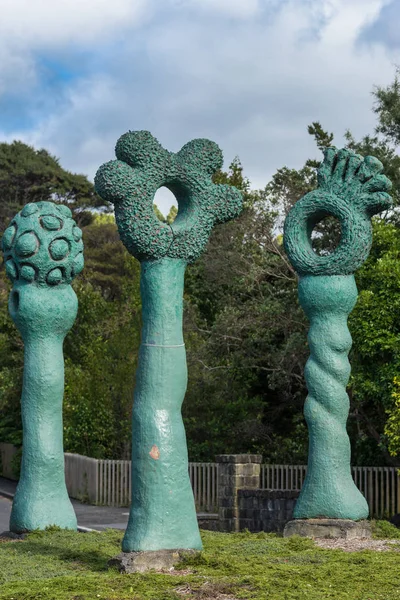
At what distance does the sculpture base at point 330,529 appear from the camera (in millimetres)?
12555

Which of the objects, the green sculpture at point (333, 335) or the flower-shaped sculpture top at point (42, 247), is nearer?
the green sculpture at point (333, 335)

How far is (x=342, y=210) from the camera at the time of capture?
519 inches

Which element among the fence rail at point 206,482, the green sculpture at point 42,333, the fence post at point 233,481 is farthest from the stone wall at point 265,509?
the green sculpture at point 42,333

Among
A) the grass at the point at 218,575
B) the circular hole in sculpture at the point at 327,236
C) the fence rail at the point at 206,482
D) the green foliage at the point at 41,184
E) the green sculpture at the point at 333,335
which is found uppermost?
the green foliage at the point at 41,184

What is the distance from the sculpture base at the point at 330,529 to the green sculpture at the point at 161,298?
362cm

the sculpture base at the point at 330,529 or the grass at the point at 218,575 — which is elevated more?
the sculpture base at the point at 330,529

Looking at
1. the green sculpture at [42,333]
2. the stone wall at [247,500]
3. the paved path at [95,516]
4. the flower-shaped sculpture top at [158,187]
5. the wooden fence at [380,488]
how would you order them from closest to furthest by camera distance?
the flower-shaped sculpture top at [158,187], the green sculpture at [42,333], the stone wall at [247,500], the wooden fence at [380,488], the paved path at [95,516]

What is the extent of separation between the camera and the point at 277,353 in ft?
72.0

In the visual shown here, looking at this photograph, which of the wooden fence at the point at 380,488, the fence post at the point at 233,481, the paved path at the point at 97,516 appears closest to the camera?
the fence post at the point at 233,481

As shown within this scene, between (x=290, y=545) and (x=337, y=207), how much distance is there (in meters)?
4.47

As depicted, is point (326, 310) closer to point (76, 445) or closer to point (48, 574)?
point (48, 574)

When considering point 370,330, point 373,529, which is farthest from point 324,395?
point 370,330

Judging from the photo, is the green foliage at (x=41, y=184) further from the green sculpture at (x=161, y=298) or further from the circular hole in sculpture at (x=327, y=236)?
the green sculpture at (x=161, y=298)

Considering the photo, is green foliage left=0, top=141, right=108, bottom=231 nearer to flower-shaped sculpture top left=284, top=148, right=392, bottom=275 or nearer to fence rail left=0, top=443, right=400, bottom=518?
fence rail left=0, top=443, right=400, bottom=518
